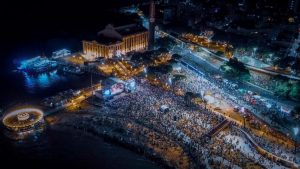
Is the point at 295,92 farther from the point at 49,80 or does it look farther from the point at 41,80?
the point at 41,80

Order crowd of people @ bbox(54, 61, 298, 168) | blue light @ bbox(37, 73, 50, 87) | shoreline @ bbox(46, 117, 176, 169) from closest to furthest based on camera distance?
crowd of people @ bbox(54, 61, 298, 168)
shoreline @ bbox(46, 117, 176, 169)
blue light @ bbox(37, 73, 50, 87)

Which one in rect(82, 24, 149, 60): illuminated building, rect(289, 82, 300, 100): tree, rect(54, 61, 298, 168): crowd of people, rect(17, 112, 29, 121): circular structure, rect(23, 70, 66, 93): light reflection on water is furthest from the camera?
rect(82, 24, 149, 60): illuminated building

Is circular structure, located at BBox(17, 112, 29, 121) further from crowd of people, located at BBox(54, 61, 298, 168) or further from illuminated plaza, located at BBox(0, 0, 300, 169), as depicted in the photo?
crowd of people, located at BBox(54, 61, 298, 168)

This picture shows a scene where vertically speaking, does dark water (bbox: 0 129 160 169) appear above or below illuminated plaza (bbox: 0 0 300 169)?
below

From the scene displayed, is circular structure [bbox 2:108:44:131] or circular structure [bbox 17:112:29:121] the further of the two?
circular structure [bbox 17:112:29:121]

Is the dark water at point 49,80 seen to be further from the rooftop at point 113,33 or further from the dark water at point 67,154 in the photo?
the rooftop at point 113,33

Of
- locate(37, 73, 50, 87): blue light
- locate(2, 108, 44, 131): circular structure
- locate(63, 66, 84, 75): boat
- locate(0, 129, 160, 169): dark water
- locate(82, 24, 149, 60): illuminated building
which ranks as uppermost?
locate(82, 24, 149, 60): illuminated building

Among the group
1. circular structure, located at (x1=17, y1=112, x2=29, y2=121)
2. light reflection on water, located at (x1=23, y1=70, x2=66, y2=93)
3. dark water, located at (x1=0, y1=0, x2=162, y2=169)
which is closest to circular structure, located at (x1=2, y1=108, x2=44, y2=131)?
circular structure, located at (x1=17, y1=112, x2=29, y2=121)

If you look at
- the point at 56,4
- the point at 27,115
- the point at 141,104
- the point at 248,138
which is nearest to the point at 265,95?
the point at 248,138
